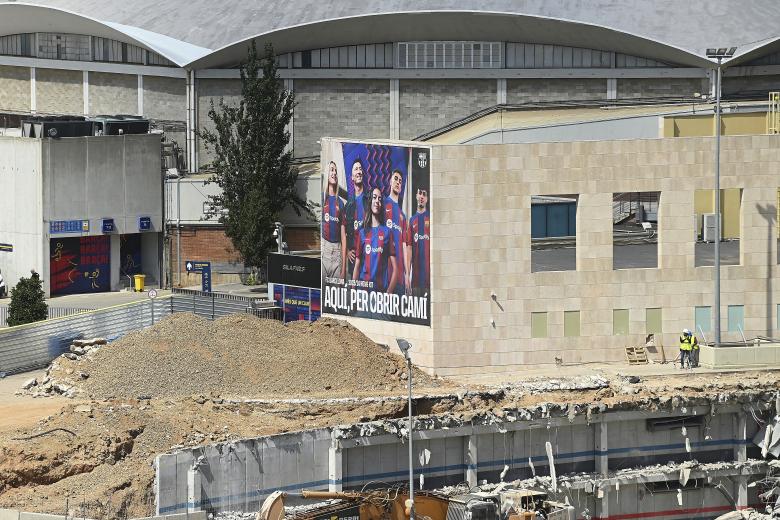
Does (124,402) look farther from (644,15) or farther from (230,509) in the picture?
(644,15)

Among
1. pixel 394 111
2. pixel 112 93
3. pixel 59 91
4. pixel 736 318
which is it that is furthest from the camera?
pixel 59 91

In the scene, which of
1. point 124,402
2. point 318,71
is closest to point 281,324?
point 124,402

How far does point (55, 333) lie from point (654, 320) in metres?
21.3

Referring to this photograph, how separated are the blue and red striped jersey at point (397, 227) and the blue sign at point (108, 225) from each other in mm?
22831

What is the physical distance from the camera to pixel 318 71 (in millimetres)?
96062

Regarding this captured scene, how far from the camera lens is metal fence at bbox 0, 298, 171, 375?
69500 millimetres

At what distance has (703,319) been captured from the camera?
68.2 m

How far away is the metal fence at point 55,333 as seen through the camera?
228ft

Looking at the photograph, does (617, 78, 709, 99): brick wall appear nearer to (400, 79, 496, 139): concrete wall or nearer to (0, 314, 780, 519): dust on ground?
(400, 79, 496, 139): concrete wall

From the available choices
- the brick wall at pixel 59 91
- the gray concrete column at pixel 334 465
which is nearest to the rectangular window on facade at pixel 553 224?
the gray concrete column at pixel 334 465

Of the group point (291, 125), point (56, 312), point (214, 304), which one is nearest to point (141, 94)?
point (291, 125)

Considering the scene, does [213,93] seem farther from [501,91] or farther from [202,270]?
[501,91]

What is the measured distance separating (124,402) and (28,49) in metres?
42.9

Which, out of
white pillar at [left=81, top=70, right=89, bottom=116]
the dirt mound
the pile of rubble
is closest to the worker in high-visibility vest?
the dirt mound
